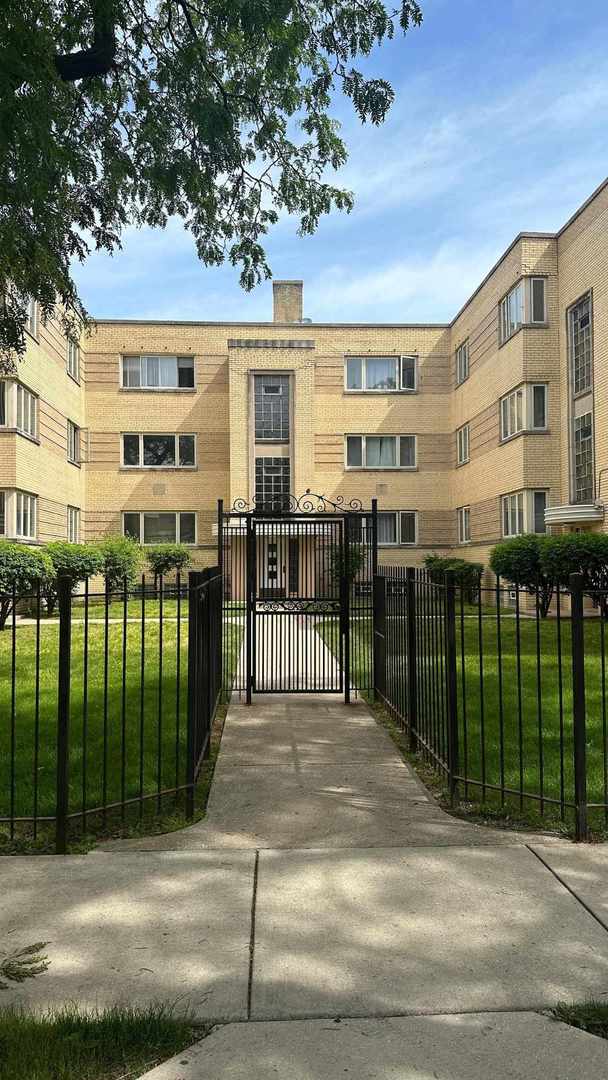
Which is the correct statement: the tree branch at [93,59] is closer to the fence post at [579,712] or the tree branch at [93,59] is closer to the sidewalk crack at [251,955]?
the fence post at [579,712]

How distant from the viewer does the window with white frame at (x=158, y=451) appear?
110 feet

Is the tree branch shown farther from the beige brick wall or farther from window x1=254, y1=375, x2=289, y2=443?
window x1=254, y1=375, x2=289, y2=443

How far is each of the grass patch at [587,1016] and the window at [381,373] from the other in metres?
32.3

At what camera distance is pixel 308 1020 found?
10.2ft

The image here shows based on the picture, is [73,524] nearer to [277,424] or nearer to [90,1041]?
[277,424]

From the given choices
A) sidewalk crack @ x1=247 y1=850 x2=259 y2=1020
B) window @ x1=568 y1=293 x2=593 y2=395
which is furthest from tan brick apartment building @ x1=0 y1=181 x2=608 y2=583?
sidewalk crack @ x1=247 y1=850 x2=259 y2=1020

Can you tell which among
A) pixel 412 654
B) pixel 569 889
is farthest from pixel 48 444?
pixel 569 889

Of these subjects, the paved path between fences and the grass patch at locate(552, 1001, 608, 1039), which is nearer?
the paved path between fences

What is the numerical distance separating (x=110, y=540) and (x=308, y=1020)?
89.8 feet

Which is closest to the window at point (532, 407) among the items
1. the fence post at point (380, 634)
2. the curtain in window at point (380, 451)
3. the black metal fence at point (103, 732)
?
the curtain in window at point (380, 451)

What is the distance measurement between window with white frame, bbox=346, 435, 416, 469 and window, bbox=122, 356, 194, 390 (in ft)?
24.4

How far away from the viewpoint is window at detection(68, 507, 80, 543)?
31031 millimetres

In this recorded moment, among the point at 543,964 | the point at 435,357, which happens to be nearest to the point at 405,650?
the point at 543,964

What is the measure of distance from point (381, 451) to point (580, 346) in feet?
40.4
